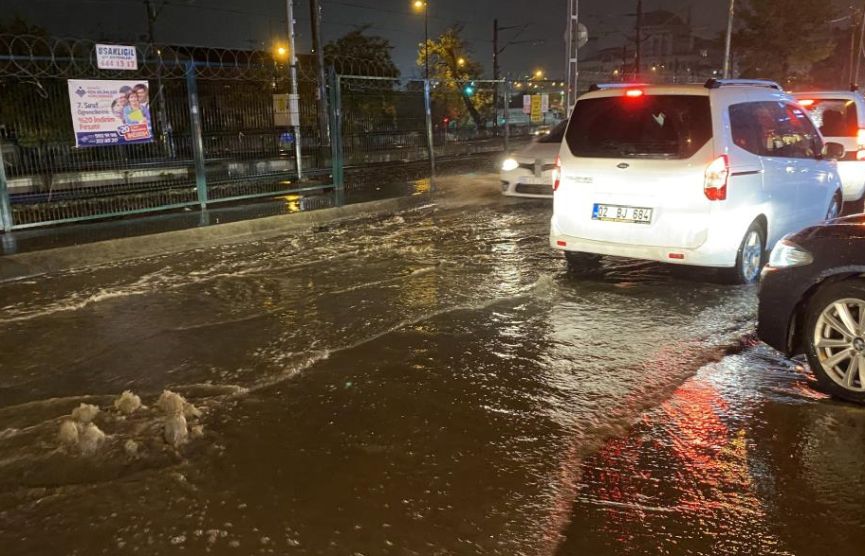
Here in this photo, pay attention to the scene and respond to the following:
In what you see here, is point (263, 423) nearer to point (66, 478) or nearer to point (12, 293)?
point (66, 478)

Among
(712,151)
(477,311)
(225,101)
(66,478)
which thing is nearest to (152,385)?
(66,478)

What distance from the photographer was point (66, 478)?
3574mm

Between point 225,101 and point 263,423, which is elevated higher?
point 225,101

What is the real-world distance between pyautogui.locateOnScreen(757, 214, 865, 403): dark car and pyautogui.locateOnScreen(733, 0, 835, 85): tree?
140 feet

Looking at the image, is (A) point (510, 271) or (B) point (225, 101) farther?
(B) point (225, 101)

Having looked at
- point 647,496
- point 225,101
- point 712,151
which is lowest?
point 647,496

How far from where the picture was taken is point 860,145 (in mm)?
11047

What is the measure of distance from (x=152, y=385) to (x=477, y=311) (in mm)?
2909

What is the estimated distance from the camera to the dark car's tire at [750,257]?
691 cm

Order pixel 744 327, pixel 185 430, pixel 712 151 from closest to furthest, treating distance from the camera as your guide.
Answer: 1. pixel 185 430
2. pixel 744 327
3. pixel 712 151

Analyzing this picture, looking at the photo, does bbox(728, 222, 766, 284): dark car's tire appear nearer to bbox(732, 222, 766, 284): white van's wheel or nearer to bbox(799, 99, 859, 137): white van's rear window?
bbox(732, 222, 766, 284): white van's wheel

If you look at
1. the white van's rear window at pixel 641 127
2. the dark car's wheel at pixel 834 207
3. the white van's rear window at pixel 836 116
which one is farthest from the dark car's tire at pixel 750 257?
the white van's rear window at pixel 836 116

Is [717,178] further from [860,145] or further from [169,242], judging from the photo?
[169,242]

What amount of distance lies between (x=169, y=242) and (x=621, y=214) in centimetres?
639
